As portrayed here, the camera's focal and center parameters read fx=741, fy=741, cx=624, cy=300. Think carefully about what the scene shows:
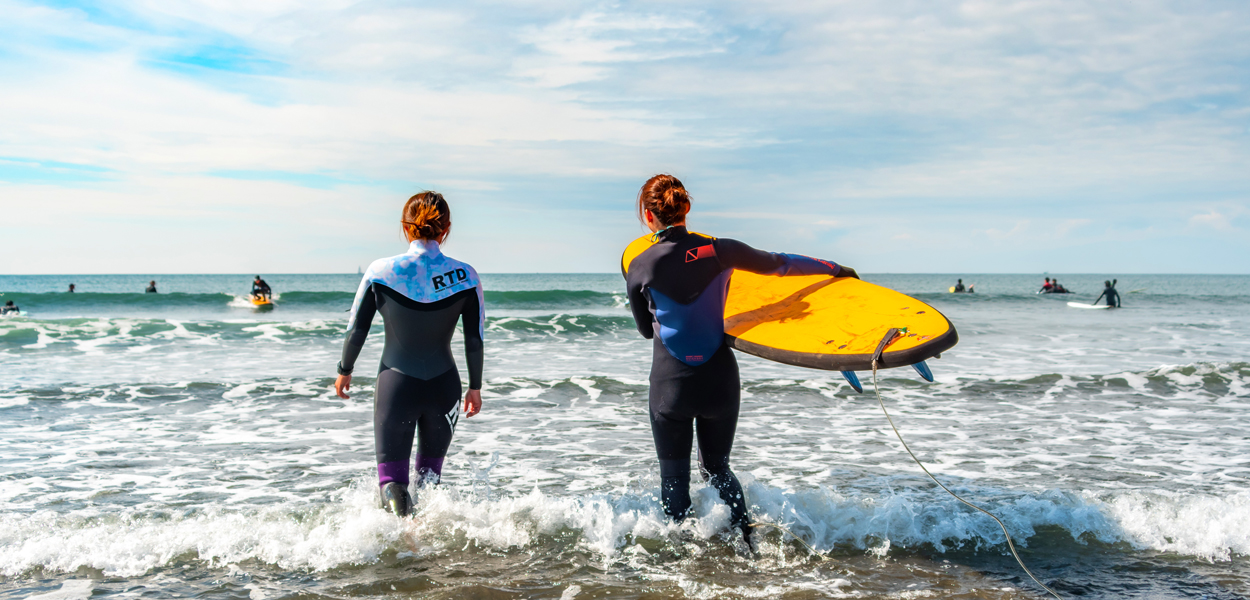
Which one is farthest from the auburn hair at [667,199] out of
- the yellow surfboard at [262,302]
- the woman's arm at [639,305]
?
the yellow surfboard at [262,302]

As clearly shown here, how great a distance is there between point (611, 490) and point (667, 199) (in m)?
2.65

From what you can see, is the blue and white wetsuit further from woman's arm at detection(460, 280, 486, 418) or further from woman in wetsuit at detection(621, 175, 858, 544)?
woman in wetsuit at detection(621, 175, 858, 544)

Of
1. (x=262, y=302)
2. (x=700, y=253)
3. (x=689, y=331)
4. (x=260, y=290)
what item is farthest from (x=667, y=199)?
(x=260, y=290)

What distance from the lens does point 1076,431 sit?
24.1 ft

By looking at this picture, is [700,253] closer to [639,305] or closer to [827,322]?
[639,305]

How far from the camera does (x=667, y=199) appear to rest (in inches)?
133

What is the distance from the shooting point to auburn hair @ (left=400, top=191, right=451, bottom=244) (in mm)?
3594

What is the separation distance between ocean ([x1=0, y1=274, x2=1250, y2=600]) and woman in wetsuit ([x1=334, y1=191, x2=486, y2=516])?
0.45 m

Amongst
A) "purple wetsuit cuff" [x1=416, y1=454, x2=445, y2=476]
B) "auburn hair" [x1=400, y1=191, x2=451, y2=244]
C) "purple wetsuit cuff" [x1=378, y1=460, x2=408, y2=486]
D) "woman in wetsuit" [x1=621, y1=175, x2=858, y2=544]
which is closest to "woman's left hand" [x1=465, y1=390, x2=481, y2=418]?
"purple wetsuit cuff" [x1=416, y1=454, x2=445, y2=476]

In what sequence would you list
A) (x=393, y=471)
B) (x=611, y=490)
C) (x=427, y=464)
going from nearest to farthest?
1. (x=393, y=471)
2. (x=427, y=464)
3. (x=611, y=490)

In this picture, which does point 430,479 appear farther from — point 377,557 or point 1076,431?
point 1076,431

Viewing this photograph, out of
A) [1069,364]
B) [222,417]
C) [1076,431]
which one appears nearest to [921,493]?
[1076,431]

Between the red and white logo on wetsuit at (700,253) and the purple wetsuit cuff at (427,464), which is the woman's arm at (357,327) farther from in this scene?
the red and white logo on wetsuit at (700,253)

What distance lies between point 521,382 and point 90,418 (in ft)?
16.1
